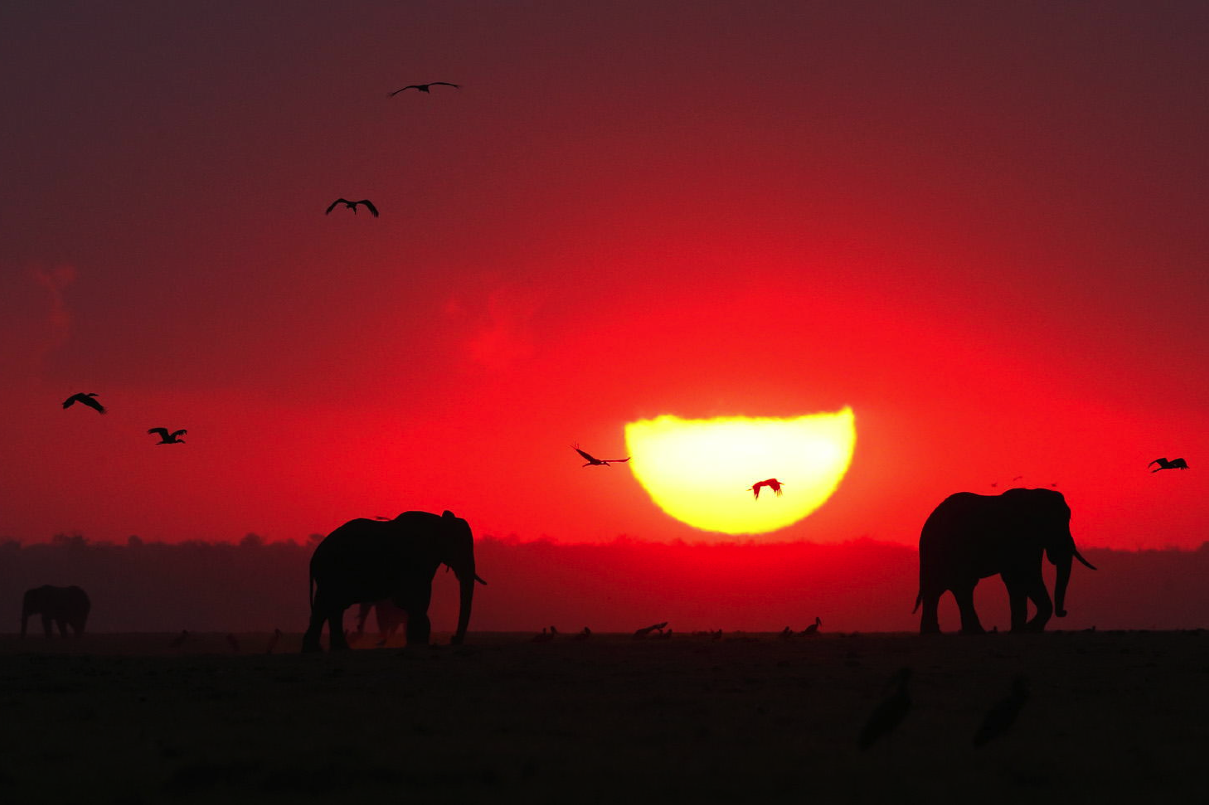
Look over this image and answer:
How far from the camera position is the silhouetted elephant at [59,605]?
81.1m

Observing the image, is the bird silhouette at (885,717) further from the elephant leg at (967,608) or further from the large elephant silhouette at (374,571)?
the elephant leg at (967,608)

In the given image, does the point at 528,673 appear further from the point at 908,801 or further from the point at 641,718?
the point at 908,801

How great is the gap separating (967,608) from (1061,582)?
3109 mm

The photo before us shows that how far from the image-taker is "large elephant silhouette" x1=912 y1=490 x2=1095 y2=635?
40.7 m

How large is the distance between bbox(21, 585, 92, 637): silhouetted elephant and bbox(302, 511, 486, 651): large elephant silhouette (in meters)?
48.4

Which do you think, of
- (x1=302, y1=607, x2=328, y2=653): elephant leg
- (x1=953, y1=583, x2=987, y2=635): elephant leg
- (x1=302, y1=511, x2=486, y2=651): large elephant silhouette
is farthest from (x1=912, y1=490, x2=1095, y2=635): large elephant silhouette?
(x1=302, y1=607, x2=328, y2=653): elephant leg

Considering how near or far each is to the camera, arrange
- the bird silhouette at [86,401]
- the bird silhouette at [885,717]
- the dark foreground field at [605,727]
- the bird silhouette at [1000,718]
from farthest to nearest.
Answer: the bird silhouette at [86,401]
the bird silhouette at [1000,718]
the bird silhouette at [885,717]
the dark foreground field at [605,727]

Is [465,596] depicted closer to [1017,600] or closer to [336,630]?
[336,630]

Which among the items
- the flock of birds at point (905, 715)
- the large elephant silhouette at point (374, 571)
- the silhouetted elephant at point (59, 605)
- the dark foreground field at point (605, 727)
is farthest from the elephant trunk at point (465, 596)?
the silhouetted elephant at point (59, 605)

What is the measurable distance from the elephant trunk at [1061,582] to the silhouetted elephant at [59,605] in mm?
58328

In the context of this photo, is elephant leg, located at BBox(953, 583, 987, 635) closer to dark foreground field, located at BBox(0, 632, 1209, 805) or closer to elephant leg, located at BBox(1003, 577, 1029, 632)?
elephant leg, located at BBox(1003, 577, 1029, 632)

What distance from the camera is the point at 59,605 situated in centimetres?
8188

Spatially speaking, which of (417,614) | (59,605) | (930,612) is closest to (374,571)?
(417,614)

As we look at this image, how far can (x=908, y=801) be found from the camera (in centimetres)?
1339
